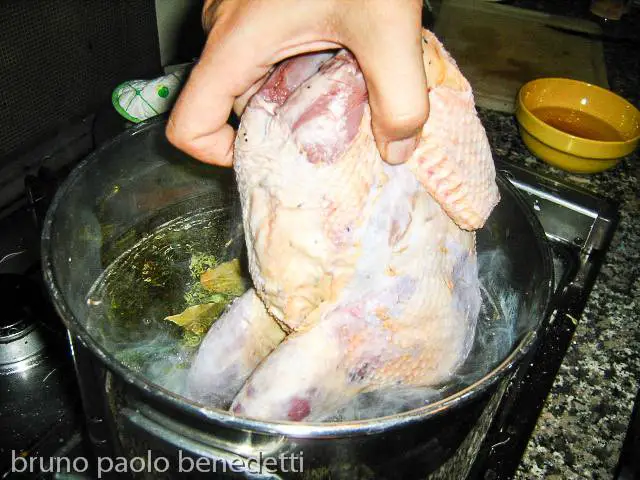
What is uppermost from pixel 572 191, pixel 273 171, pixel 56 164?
pixel 273 171

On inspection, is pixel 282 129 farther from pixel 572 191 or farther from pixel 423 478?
pixel 572 191

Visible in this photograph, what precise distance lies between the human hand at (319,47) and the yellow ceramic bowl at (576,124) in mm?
863

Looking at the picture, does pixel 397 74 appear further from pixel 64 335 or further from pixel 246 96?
pixel 64 335

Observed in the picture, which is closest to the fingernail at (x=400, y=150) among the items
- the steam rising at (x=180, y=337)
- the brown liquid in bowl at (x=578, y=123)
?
the steam rising at (x=180, y=337)

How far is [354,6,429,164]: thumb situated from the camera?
0.59 meters

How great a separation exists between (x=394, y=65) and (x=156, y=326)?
0.72m

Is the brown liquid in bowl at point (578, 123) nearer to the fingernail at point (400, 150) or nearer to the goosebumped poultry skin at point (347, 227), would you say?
the goosebumped poultry skin at point (347, 227)

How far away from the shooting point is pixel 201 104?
679 millimetres

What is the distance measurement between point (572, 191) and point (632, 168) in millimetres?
602

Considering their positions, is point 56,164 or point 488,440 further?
point 56,164

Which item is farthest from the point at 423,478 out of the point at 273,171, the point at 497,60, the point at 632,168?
the point at 497,60

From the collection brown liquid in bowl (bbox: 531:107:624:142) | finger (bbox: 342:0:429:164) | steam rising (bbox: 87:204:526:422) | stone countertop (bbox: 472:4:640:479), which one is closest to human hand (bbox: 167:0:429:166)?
finger (bbox: 342:0:429:164)

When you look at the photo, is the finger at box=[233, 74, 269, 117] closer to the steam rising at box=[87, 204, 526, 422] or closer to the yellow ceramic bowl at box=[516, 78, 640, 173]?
the steam rising at box=[87, 204, 526, 422]

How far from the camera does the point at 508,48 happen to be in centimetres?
A: 197
